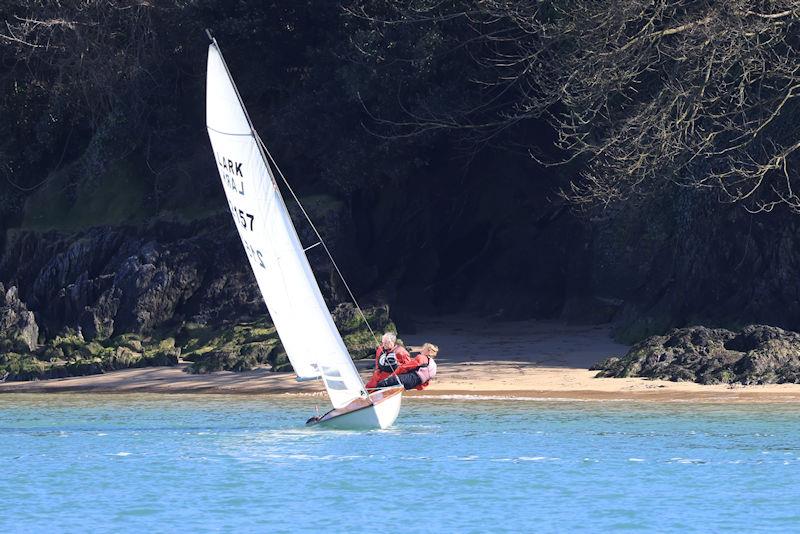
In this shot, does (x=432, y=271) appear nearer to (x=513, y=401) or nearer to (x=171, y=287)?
(x=171, y=287)

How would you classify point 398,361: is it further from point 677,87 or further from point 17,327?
point 17,327

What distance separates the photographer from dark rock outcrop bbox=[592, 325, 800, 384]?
74.2 feet

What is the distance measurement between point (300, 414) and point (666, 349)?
6401 millimetres

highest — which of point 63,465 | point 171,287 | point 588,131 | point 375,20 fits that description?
point 375,20

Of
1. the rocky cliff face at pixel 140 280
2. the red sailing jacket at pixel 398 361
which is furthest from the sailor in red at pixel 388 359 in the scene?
the rocky cliff face at pixel 140 280

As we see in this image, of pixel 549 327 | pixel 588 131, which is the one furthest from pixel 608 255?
pixel 588 131

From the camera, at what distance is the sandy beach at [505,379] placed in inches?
872

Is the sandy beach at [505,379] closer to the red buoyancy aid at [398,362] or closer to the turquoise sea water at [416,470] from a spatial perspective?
the turquoise sea water at [416,470]

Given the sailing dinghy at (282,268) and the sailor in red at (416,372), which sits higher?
the sailing dinghy at (282,268)

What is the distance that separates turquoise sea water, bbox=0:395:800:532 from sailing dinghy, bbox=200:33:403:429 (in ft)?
2.08

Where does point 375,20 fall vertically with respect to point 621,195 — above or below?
above

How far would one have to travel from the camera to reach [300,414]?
69.4ft

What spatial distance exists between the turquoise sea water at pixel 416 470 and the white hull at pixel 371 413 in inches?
7.0

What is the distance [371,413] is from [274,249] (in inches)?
93.9
